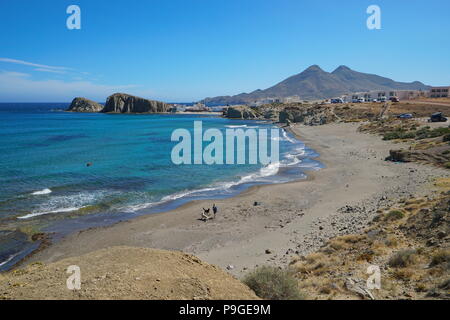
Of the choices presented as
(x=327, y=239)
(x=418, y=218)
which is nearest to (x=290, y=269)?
(x=327, y=239)

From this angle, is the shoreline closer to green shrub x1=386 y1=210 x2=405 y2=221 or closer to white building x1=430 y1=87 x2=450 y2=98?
green shrub x1=386 y1=210 x2=405 y2=221

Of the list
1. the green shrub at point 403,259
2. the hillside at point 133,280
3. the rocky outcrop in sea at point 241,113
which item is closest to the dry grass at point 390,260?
the green shrub at point 403,259

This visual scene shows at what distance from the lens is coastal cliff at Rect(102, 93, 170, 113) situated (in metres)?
157

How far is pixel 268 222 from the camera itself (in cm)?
1911

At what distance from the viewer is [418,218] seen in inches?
540

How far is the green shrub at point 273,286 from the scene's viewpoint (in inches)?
325

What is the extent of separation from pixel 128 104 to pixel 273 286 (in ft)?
526

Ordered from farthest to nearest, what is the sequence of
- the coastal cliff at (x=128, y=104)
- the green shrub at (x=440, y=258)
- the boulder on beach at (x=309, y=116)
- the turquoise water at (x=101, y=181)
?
the coastal cliff at (x=128, y=104) → the boulder on beach at (x=309, y=116) → the turquoise water at (x=101, y=181) → the green shrub at (x=440, y=258)

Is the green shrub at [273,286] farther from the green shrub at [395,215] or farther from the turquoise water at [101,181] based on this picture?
the turquoise water at [101,181]

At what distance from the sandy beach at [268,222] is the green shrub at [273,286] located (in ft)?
12.1

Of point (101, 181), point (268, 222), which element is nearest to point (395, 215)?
point (268, 222)

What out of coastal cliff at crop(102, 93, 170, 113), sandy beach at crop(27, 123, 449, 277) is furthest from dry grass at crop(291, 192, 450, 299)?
coastal cliff at crop(102, 93, 170, 113)

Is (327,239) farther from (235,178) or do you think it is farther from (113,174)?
(113,174)

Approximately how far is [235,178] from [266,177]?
306 centimetres
